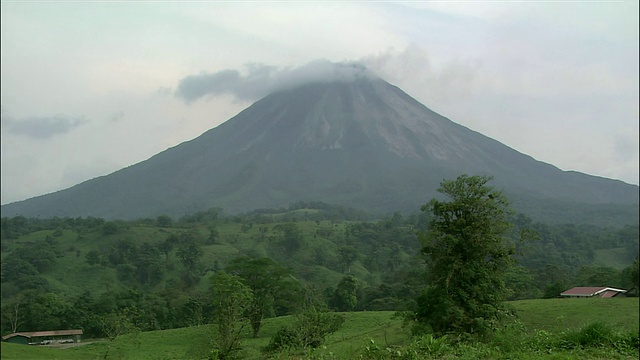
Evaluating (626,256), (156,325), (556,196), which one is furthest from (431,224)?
(556,196)

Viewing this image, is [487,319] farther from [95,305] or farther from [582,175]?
[582,175]

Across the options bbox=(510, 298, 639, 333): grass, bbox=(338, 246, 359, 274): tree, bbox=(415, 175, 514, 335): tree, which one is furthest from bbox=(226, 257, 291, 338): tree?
bbox=(338, 246, 359, 274): tree

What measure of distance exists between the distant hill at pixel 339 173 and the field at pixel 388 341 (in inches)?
3825

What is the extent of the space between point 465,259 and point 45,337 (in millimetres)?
31342

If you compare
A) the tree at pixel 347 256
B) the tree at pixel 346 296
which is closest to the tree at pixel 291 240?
the tree at pixel 347 256

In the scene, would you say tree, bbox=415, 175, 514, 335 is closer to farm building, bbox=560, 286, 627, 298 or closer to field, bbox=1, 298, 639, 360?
field, bbox=1, 298, 639, 360

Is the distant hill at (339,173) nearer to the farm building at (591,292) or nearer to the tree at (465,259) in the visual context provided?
the farm building at (591,292)

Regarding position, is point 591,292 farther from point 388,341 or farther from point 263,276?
point 263,276

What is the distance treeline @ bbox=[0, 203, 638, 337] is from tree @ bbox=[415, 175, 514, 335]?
1406mm

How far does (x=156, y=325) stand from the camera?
38562 mm

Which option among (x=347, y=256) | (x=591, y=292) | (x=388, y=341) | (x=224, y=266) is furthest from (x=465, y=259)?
(x=347, y=256)

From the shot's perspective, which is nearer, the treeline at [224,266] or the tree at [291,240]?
the treeline at [224,266]

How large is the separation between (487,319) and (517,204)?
109237 mm

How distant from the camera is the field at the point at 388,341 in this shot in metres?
7.13
